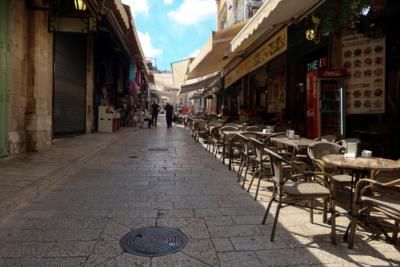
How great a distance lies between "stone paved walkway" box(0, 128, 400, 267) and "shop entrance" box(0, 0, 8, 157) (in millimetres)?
689

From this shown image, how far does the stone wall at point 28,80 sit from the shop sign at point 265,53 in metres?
6.10

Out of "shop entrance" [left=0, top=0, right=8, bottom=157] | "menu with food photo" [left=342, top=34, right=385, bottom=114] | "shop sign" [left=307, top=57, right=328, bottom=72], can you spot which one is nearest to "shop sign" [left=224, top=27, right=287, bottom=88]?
"shop sign" [left=307, top=57, right=328, bottom=72]

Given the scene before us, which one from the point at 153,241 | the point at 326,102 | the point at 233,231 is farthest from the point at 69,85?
the point at 233,231

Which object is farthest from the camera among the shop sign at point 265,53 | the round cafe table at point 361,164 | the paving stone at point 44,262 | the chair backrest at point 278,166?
the shop sign at point 265,53

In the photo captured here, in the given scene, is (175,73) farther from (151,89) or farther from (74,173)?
(151,89)

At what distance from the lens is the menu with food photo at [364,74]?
7.78m

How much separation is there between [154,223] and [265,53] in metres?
8.10

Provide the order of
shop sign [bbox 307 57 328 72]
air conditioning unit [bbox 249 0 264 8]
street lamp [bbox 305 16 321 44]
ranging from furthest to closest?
air conditioning unit [bbox 249 0 264 8] < shop sign [bbox 307 57 328 72] < street lamp [bbox 305 16 321 44]

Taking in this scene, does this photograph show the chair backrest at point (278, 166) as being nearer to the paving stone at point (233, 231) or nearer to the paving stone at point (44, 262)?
the paving stone at point (233, 231)

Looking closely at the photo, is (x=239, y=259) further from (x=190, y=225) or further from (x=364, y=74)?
(x=364, y=74)

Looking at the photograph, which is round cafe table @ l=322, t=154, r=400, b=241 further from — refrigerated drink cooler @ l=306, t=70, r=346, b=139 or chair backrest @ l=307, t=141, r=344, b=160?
refrigerated drink cooler @ l=306, t=70, r=346, b=139

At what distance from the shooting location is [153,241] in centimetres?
352

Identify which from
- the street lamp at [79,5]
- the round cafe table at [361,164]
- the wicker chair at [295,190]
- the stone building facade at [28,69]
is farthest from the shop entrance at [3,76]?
the round cafe table at [361,164]

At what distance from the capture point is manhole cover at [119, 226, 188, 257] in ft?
10.7
